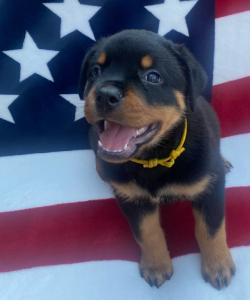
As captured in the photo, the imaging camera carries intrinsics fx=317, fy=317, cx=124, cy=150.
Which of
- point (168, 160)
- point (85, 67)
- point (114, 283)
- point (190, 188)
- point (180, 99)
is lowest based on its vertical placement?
point (114, 283)

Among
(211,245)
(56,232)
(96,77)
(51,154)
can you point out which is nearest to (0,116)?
(51,154)

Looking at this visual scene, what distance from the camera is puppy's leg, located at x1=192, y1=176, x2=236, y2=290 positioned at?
1951mm

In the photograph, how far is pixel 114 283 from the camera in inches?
80.2

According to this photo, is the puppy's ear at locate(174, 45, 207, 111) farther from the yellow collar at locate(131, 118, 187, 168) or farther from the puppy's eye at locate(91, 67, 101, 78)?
the puppy's eye at locate(91, 67, 101, 78)

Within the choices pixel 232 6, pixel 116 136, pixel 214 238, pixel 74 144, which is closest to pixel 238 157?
pixel 214 238

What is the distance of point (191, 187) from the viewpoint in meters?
1.89

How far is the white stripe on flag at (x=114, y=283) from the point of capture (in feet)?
6.30

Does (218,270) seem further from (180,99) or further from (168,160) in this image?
(180,99)

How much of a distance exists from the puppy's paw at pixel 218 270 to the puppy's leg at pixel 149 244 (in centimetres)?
23

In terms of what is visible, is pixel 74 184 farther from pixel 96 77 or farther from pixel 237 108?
pixel 237 108

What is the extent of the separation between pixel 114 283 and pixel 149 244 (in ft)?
1.09

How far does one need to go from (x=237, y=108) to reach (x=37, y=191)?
6.34ft

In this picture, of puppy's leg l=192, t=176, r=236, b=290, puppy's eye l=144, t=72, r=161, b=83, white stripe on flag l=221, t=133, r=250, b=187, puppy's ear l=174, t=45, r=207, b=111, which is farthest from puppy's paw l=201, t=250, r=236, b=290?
puppy's eye l=144, t=72, r=161, b=83

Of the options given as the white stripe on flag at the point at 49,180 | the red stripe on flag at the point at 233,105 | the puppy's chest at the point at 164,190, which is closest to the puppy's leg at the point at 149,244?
the puppy's chest at the point at 164,190
